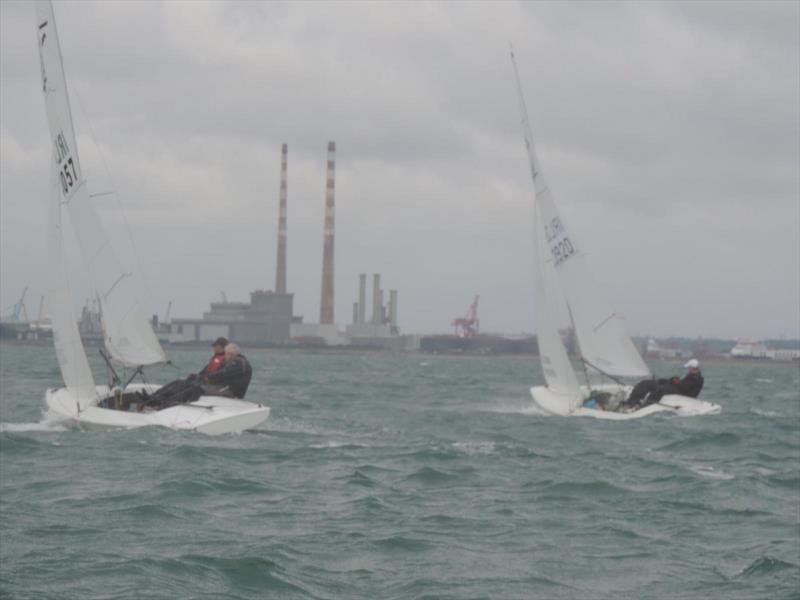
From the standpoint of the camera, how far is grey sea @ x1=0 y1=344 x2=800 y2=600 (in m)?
7.77

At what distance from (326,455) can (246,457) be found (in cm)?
98

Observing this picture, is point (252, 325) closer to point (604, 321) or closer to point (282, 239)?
point (282, 239)

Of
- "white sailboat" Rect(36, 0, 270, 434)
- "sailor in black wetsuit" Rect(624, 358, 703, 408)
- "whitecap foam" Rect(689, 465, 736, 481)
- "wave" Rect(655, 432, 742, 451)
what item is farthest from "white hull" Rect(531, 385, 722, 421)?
"white sailboat" Rect(36, 0, 270, 434)

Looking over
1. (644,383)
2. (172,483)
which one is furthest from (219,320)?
(172,483)

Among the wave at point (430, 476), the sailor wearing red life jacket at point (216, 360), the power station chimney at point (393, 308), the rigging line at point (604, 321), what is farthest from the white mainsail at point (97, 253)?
the power station chimney at point (393, 308)

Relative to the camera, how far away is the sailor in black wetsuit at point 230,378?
16.7 metres

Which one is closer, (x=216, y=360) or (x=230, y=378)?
(x=230, y=378)

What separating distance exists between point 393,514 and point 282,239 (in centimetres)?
11623

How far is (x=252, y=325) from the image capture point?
5098 inches

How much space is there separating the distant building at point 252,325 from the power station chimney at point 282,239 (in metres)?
1.15

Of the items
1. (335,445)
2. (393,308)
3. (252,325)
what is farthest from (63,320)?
(393,308)

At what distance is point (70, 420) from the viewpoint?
16.8m

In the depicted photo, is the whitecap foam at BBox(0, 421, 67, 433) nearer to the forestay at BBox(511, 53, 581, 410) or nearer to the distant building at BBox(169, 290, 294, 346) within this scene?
the forestay at BBox(511, 53, 581, 410)

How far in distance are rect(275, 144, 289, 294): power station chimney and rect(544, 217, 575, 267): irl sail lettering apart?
10134 centimetres
